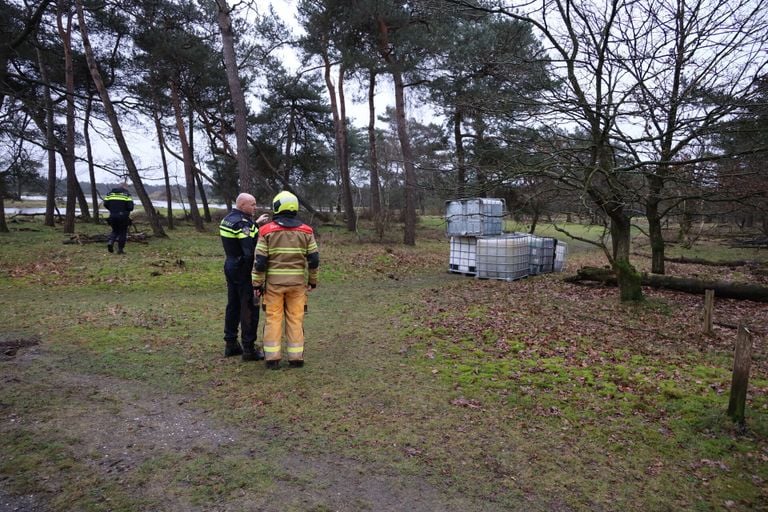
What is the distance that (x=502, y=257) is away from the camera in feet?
39.9

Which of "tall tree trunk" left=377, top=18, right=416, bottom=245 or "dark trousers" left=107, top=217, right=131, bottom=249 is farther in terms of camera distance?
"tall tree trunk" left=377, top=18, right=416, bottom=245

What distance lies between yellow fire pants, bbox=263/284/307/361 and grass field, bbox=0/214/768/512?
0.95ft

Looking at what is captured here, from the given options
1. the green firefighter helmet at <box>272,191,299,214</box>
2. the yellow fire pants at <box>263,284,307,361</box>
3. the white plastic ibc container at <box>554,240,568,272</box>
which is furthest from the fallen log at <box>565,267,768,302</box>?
the green firefighter helmet at <box>272,191,299,214</box>

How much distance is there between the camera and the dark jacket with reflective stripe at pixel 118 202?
11.9 metres

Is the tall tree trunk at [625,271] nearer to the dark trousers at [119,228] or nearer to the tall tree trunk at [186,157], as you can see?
the dark trousers at [119,228]

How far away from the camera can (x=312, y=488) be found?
298cm

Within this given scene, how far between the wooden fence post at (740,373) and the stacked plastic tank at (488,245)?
317 inches

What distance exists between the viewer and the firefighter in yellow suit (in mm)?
5035

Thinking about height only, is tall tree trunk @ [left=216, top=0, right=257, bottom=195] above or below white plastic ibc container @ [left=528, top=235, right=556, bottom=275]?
above

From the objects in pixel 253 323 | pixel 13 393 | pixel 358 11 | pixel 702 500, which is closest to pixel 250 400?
pixel 253 323

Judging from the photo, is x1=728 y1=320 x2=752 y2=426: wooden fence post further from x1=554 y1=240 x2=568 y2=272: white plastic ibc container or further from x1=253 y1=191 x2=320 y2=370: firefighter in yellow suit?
x1=554 y1=240 x2=568 y2=272: white plastic ibc container

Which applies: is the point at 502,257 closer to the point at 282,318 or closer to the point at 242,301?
the point at 282,318

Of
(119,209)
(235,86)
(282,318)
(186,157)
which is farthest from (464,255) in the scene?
(186,157)

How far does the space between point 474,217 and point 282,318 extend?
832 centimetres
